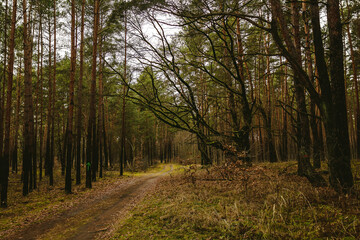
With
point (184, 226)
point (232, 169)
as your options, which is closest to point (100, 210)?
point (184, 226)

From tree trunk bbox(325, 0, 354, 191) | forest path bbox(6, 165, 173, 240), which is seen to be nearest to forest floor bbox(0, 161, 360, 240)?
forest path bbox(6, 165, 173, 240)

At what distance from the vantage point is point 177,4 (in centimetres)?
576

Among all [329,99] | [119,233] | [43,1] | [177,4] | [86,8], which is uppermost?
[86,8]

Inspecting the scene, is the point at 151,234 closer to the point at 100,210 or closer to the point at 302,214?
the point at 302,214

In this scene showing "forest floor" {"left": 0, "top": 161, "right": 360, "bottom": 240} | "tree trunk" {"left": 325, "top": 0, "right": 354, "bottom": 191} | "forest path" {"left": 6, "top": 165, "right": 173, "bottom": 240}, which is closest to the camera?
"forest floor" {"left": 0, "top": 161, "right": 360, "bottom": 240}

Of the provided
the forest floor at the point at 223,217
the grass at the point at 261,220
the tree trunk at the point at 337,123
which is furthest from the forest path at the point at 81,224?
the tree trunk at the point at 337,123

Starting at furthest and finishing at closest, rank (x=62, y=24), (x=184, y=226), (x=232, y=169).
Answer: (x=62, y=24), (x=232, y=169), (x=184, y=226)

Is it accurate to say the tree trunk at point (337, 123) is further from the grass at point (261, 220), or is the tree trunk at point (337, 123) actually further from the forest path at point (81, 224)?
the forest path at point (81, 224)

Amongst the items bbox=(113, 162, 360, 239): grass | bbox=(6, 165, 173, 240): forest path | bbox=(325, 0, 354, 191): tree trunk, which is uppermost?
bbox=(325, 0, 354, 191): tree trunk

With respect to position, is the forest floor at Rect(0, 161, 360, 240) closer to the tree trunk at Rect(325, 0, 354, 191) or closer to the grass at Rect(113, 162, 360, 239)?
the grass at Rect(113, 162, 360, 239)

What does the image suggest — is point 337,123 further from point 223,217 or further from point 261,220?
point 223,217

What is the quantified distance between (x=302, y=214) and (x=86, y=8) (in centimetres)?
1808

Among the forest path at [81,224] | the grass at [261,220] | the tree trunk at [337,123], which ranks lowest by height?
the forest path at [81,224]

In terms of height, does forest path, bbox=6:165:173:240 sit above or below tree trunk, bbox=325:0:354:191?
below
